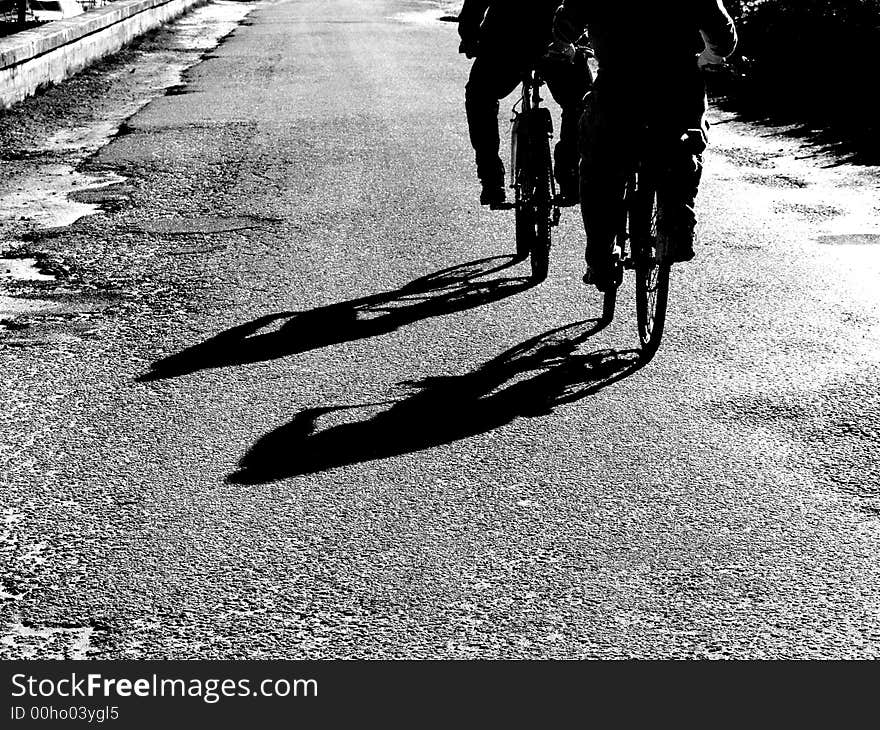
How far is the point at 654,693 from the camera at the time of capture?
3.27 meters

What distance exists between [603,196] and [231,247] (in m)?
2.73

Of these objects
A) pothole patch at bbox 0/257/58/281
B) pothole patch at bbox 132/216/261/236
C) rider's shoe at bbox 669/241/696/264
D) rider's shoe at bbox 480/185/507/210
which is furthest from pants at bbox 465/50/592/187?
pothole patch at bbox 0/257/58/281

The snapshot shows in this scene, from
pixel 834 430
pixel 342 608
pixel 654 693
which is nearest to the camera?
pixel 654 693

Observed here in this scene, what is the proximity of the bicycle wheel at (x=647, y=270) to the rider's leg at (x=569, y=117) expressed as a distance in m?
0.99

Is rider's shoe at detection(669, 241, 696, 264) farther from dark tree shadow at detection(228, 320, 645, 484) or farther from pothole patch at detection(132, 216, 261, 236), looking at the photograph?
pothole patch at detection(132, 216, 261, 236)

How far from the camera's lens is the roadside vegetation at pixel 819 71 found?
39.7 feet

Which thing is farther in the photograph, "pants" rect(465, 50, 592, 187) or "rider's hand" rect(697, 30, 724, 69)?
"pants" rect(465, 50, 592, 187)

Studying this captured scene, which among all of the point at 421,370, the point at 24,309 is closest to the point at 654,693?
the point at 421,370

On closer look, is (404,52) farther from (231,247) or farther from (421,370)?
(421,370)

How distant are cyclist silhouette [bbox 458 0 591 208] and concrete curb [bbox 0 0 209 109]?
703 cm

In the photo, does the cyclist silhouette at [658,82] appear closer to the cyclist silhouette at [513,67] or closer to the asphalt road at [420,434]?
the asphalt road at [420,434]

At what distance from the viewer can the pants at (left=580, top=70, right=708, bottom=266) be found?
553cm

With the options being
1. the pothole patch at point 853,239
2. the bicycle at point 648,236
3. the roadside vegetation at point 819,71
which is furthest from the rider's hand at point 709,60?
the roadside vegetation at point 819,71

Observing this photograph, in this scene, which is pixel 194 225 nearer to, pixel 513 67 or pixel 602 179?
pixel 513 67
